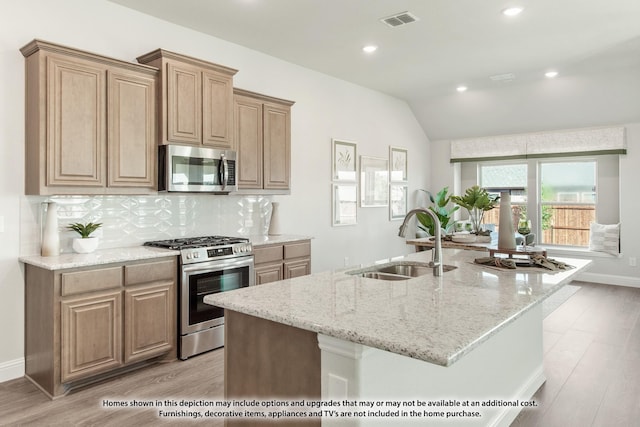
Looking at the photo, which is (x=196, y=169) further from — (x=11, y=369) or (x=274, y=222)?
(x=11, y=369)

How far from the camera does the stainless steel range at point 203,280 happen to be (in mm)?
3406

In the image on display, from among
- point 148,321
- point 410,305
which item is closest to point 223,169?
point 148,321

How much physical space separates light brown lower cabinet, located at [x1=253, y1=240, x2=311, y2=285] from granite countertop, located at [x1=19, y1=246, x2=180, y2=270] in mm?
905

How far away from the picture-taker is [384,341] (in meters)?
1.23

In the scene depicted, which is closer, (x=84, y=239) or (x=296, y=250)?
(x=84, y=239)

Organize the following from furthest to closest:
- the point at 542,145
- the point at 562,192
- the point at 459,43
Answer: the point at 562,192 < the point at 542,145 < the point at 459,43

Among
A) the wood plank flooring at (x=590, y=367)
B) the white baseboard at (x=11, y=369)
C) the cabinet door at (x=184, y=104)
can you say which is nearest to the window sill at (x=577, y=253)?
the wood plank flooring at (x=590, y=367)

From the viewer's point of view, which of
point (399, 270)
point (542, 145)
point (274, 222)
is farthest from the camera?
point (542, 145)

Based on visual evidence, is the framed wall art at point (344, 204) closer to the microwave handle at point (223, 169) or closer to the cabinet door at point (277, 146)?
the cabinet door at point (277, 146)

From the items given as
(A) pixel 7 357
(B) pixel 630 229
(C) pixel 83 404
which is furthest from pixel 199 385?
(B) pixel 630 229

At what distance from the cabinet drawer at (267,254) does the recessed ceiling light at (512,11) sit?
2.90 metres

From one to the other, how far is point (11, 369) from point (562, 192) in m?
7.33

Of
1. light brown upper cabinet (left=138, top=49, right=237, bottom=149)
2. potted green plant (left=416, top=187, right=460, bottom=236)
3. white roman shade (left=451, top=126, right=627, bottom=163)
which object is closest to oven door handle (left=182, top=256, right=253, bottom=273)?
light brown upper cabinet (left=138, top=49, right=237, bottom=149)

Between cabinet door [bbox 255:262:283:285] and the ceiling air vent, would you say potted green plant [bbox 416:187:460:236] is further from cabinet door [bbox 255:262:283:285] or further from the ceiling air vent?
the ceiling air vent
